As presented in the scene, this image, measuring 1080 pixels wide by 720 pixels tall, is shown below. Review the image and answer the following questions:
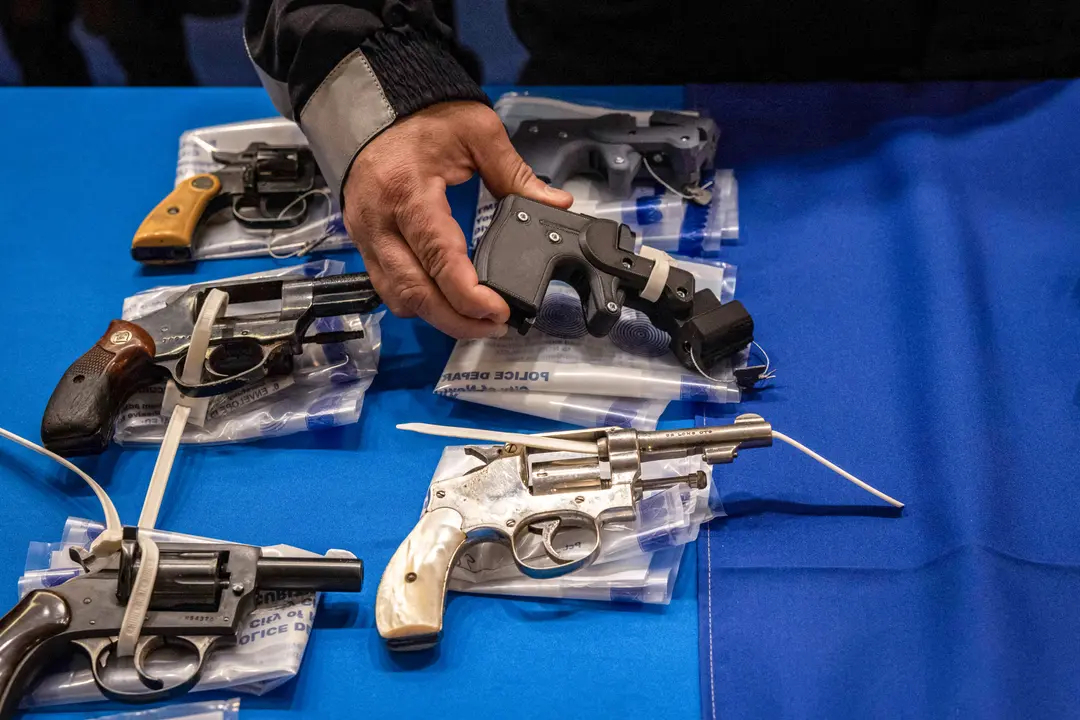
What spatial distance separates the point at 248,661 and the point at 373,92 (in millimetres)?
722

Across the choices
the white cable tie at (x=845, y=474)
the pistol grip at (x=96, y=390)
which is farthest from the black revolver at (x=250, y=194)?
the white cable tie at (x=845, y=474)

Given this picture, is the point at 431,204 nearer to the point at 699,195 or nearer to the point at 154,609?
the point at 699,195

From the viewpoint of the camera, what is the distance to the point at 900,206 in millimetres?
1504

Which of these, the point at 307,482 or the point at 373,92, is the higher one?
the point at 373,92

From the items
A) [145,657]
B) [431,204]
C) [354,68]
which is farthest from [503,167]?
[145,657]

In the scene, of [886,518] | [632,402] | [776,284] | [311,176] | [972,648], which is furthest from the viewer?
[311,176]

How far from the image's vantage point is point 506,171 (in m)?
1.35

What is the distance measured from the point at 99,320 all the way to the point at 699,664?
957mm

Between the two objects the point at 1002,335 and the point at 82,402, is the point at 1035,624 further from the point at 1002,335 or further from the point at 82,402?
the point at 82,402

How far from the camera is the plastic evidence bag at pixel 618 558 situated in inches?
44.1

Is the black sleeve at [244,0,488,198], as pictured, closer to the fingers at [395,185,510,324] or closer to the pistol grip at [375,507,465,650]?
the fingers at [395,185,510,324]

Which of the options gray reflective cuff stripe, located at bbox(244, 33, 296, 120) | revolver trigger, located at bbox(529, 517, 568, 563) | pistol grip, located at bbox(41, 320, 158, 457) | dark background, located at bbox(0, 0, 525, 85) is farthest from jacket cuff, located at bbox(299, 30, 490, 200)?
revolver trigger, located at bbox(529, 517, 568, 563)

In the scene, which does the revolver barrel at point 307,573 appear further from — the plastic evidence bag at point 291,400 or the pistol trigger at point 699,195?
the pistol trigger at point 699,195

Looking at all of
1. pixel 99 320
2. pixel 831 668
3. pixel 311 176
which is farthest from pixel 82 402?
pixel 831 668
